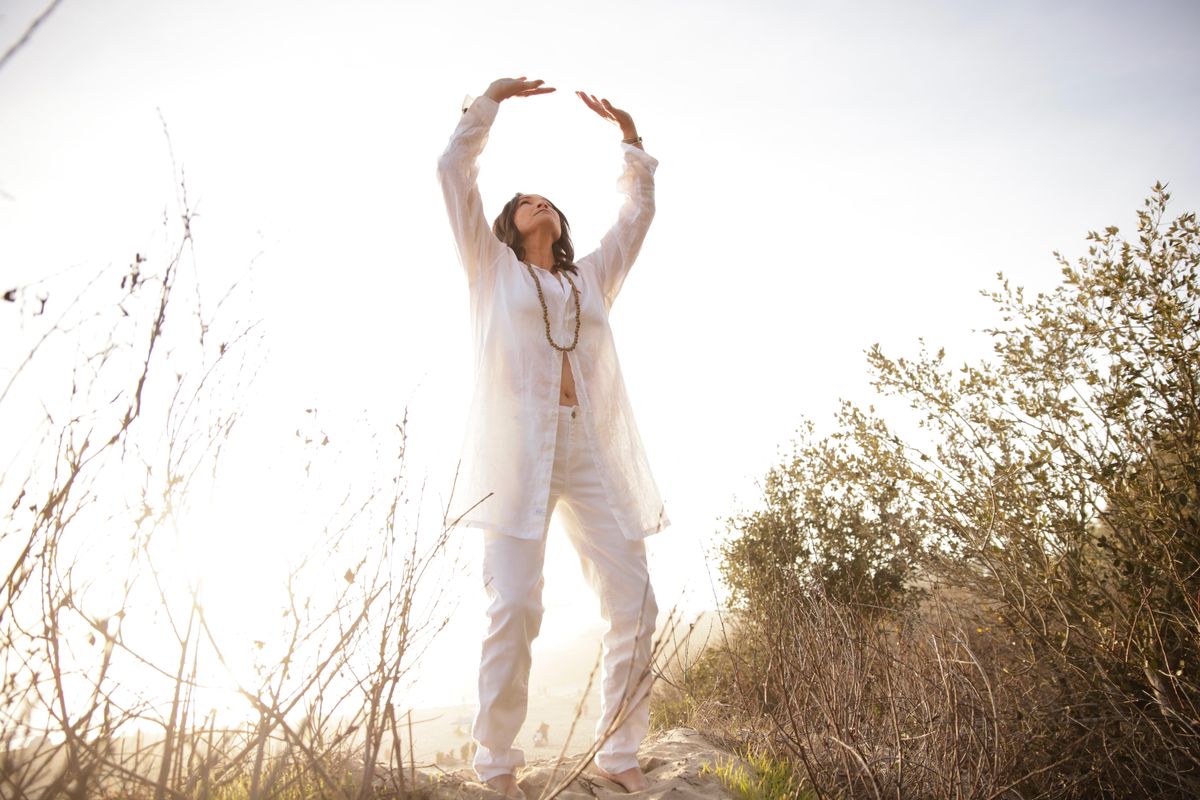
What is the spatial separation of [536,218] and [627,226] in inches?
18.0

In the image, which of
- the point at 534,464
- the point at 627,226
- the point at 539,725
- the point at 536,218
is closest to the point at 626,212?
the point at 627,226

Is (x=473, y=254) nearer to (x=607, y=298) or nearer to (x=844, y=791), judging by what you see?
(x=607, y=298)

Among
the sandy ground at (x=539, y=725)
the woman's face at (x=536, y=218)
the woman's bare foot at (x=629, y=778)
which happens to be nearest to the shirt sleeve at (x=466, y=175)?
the woman's face at (x=536, y=218)

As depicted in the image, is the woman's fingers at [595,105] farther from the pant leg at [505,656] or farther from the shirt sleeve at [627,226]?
the pant leg at [505,656]

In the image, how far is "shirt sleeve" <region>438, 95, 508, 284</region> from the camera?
2.91 m

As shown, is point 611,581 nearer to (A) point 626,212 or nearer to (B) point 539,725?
(A) point 626,212

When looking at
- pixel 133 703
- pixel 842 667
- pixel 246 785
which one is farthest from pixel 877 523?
pixel 133 703

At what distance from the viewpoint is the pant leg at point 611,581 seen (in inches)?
106

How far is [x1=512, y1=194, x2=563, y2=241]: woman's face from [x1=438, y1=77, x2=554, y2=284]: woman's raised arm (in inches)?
13.4

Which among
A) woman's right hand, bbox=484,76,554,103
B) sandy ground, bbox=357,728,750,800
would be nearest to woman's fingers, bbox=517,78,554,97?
woman's right hand, bbox=484,76,554,103

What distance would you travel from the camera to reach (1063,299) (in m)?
3.68

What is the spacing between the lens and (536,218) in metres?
3.35

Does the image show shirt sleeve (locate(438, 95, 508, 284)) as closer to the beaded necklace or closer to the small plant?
the beaded necklace

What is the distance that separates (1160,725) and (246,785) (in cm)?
362
